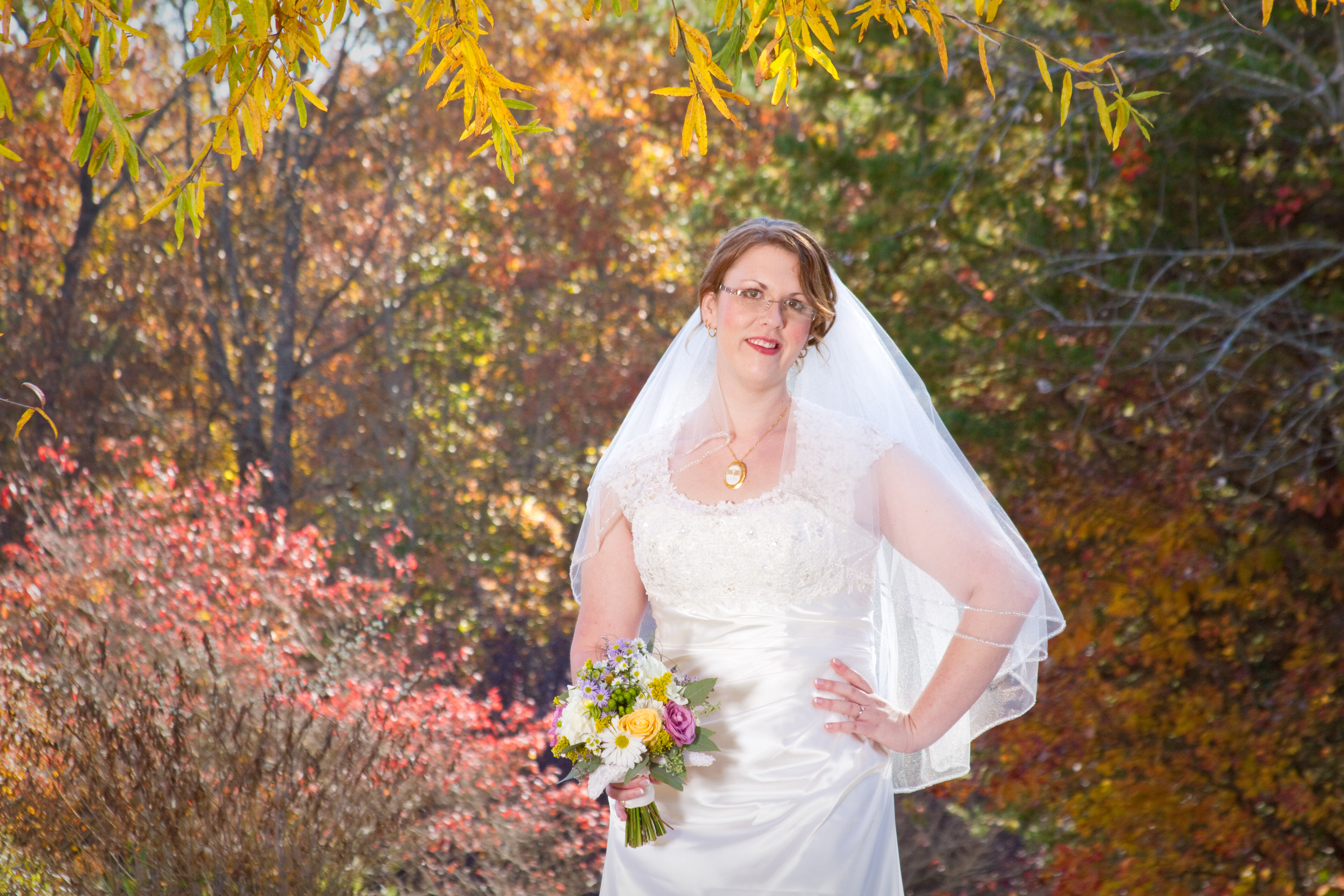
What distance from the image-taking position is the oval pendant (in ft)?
8.85

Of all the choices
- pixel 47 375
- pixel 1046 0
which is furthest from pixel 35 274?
pixel 1046 0

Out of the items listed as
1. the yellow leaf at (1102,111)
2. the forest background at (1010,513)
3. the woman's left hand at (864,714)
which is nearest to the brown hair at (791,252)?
the yellow leaf at (1102,111)

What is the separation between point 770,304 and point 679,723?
903 mm

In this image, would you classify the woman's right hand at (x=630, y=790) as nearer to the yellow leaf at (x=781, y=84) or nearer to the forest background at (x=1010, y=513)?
the yellow leaf at (x=781, y=84)

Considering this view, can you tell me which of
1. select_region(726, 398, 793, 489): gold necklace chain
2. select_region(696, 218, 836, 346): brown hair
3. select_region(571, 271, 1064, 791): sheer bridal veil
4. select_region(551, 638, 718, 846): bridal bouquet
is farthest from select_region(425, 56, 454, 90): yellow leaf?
select_region(551, 638, 718, 846): bridal bouquet

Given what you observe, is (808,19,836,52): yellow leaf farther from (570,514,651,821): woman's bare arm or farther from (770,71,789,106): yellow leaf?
(570,514,651,821): woman's bare arm

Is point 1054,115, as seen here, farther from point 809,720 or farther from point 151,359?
point 151,359

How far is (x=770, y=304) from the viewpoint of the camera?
2652mm

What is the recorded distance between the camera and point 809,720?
8.36 ft

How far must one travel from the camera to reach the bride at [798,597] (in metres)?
2.49

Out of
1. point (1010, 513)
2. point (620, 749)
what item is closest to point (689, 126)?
point (620, 749)

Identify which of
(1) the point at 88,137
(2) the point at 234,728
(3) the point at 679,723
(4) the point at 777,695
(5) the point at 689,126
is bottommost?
(3) the point at 679,723

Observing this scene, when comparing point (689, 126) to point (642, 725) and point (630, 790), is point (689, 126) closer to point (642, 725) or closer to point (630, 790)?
point (642, 725)

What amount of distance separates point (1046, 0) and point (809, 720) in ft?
18.4
